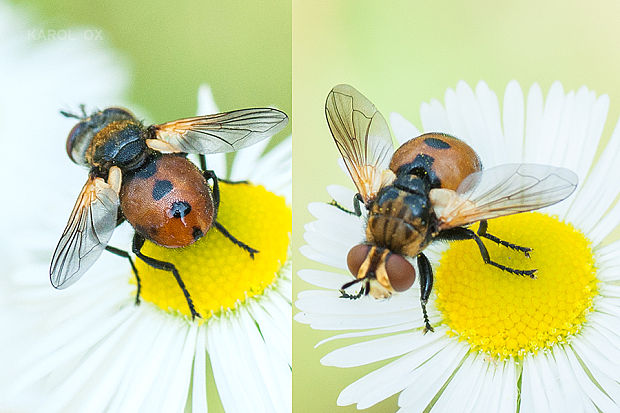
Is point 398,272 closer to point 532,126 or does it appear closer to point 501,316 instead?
point 501,316

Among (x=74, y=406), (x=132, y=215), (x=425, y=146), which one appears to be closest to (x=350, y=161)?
(x=425, y=146)

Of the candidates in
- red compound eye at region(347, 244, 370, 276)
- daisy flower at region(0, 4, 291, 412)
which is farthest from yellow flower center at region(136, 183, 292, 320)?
red compound eye at region(347, 244, 370, 276)

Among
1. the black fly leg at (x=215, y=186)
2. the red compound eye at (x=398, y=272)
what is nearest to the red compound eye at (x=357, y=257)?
the red compound eye at (x=398, y=272)

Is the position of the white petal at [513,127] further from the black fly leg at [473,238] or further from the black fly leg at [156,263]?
the black fly leg at [156,263]

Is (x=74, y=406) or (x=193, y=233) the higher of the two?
(x=193, y=233)

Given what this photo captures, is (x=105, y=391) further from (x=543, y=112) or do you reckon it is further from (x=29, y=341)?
(x=543, y=112)

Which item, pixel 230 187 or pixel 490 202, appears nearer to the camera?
pixel 490 202

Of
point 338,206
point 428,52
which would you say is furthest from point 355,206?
point 428,52
